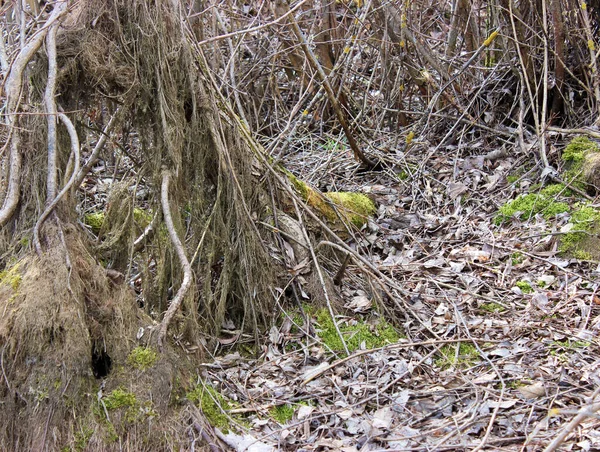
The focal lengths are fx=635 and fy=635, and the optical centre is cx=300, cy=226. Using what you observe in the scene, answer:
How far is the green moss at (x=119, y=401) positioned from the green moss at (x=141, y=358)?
157 mm

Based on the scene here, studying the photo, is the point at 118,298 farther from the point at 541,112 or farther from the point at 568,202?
the point at 541,112

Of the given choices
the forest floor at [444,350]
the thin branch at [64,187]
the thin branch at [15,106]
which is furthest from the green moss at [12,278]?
the forest floor at [444,350]

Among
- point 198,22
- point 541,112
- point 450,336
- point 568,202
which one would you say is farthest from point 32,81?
point 541,112

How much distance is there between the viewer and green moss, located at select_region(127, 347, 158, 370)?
10.4ft

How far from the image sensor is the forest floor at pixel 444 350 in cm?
316

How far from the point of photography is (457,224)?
5.59 m

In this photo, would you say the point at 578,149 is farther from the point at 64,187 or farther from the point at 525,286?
the point at 64,187

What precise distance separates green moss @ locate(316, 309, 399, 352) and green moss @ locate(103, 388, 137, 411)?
54.2 inches

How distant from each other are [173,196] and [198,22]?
3418 mm

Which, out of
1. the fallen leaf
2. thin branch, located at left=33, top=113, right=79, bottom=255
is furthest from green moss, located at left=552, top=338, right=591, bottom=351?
thin branch, located at left=33, top=113, right=79, bottom=255

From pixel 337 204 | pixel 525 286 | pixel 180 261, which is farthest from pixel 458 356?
pixel 337 204

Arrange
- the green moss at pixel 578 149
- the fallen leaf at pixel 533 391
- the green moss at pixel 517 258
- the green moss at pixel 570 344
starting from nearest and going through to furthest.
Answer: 1. the fallen leaf at pixel 533 391
2. the green moss at pixel 570 344
3. the green moss at pixel 517 258
4. the green moss at pixel 578 149

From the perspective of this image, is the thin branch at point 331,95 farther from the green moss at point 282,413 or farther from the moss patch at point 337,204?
the green moss at point 282,413

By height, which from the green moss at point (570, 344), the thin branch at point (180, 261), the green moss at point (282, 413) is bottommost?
the green moss at point (570, 344)
